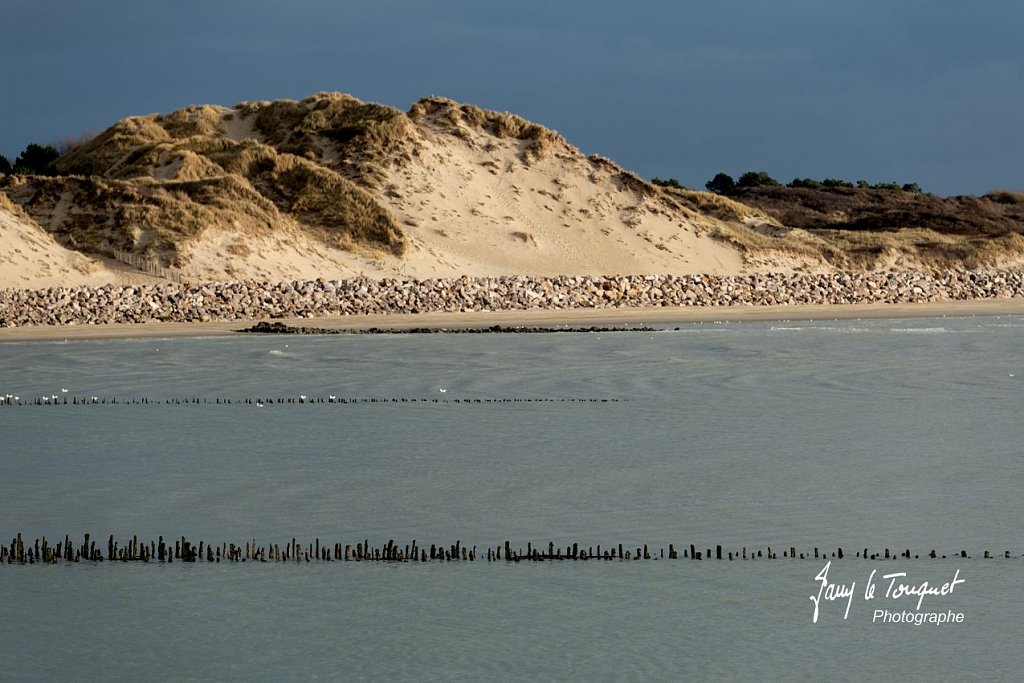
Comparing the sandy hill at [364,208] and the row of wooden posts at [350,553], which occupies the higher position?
the sandy hill at [364,208]

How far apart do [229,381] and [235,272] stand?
26.7 meters

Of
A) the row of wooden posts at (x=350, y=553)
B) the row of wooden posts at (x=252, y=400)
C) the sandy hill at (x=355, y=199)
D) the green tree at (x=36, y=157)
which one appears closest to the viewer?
the row of wooden posts at (x=350, y=553)

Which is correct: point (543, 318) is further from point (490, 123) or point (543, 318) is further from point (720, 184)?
point (720, 184)

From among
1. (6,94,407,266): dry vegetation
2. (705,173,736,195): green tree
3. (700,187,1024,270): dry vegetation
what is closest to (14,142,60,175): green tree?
(6,94,407,266): dry vegetation

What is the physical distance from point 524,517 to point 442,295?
34238 millimetres

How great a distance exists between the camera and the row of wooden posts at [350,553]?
9688 millimetres

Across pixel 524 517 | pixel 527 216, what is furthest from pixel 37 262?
pixel 524 517

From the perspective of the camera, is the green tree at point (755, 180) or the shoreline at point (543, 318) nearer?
the shoreline at point (543, 318)

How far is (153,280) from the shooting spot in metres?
47.4

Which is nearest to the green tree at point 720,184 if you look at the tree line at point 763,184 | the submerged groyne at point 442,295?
the tree line at point 763,184

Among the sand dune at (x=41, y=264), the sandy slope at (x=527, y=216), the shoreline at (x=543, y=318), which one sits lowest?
the shoreline at (x=543, y=318)

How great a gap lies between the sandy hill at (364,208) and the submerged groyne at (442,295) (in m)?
5.11

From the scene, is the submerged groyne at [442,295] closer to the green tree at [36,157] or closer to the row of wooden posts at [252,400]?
the row of wooden posts at [252,400]

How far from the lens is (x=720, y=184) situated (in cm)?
12544
